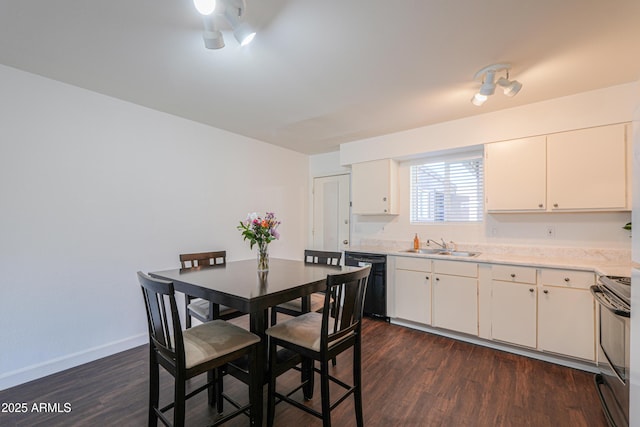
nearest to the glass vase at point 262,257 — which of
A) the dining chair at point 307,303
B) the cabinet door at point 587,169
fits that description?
the dining chair at point 307,303

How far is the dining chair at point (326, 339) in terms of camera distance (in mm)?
1526

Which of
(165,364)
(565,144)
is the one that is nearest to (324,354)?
(165,364)

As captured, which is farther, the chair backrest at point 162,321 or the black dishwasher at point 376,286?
the black dishwasher at point 376,286

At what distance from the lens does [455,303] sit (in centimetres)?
302

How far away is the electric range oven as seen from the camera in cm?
149

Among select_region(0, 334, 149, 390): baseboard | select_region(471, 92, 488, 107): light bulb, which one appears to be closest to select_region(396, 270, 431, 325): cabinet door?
select_region(471, 92, 488, 107): light bulb

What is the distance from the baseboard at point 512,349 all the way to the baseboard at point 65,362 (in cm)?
291

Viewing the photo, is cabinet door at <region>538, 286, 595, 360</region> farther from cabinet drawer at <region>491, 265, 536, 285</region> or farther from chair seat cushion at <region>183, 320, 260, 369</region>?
chair seat cushion at <region>183, 320, 260, 369</region>

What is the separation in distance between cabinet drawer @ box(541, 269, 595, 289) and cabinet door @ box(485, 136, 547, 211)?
63cm

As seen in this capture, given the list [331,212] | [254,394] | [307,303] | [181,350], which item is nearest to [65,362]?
[181,350]

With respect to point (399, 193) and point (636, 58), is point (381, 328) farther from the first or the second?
point (636, 58)

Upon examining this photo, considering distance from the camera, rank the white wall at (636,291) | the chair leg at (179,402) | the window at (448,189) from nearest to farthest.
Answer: the white wall at (636,291) → the chair leg at (179,402) → the window at (448,189)

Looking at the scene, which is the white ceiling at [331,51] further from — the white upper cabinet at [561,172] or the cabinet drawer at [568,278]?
the cabinet drawer at [568,278]

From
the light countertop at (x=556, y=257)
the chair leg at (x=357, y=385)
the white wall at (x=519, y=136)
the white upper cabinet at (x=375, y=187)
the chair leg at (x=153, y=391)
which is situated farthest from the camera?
the white upper cabinet at (x=375, y=187)
